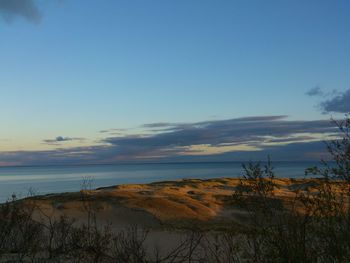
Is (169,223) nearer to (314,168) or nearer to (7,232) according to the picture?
(7,232)

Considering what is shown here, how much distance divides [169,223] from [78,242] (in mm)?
11088

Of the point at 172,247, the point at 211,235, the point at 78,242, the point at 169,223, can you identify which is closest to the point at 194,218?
the point at 169,223

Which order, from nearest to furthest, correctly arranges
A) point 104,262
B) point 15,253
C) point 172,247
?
point 104,262, point 15,253, point 172,247

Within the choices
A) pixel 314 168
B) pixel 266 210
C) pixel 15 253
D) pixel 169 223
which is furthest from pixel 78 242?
pixel 169 223

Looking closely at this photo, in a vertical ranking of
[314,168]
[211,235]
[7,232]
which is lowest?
[211,235]

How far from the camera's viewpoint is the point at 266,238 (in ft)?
21.3

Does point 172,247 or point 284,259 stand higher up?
point 284,259

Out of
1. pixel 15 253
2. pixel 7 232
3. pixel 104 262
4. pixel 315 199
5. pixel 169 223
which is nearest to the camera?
pixel 315 199

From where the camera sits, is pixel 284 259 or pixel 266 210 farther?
pixel 266 210

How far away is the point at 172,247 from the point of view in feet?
53.7

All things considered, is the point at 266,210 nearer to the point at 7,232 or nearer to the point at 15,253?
the point at 15,253

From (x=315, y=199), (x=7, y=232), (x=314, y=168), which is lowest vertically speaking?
(x=7, y=232)

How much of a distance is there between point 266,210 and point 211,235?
12.2m

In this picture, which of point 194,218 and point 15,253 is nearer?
point 15,253
